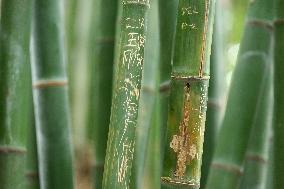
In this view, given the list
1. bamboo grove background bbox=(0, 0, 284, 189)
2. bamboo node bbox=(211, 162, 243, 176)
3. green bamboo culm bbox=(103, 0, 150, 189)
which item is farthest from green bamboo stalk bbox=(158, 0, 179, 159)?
green bamboo culm bbox=(103, 0, 150, 189)

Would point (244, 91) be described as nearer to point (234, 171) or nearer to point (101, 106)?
point (234, 171)

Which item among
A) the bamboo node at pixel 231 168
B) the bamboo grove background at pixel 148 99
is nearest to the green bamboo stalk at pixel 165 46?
the bamboo grove background at pixel 148 99

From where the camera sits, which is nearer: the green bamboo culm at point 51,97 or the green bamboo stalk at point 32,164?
the green bamboo culm at point 51,97

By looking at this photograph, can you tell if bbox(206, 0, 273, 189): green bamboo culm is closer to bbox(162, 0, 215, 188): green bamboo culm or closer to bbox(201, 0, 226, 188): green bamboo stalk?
bbox(201, 0, 226, 188): green bamboo stalk

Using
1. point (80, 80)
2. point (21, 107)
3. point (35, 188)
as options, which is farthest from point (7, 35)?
point (80, 80)

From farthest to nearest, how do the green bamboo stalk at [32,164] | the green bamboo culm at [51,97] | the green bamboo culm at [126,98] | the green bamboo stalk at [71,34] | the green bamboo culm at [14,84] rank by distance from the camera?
the green bamboo stalk at [71,34], the green bamboo stalk at [32,164], the green bamboo culm at [51,97], the green bamboo culm at [14,84], the green bamboo culm at [126,98]

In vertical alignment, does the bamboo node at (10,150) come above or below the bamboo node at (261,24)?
below

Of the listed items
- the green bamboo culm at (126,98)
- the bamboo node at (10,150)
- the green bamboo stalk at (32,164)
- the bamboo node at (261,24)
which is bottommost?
the green bamboo stalk at (32,164)

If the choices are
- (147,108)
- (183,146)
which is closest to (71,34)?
(147,108)

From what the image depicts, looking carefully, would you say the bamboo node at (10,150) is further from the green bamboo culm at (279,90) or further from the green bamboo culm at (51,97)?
the green bamboo culm at (279,90)
